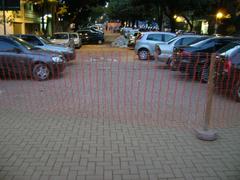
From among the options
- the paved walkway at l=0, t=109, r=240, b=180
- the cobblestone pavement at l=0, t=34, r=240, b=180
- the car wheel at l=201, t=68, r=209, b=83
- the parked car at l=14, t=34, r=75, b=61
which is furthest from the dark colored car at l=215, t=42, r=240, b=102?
the parked car at l=14, t=34, r=75, b=61

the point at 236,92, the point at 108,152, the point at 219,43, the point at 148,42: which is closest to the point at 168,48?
the point at 219,43

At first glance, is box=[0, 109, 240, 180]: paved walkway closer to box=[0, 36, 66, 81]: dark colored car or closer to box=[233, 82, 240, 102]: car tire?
box=[233, 82, 240, 102]: car tire

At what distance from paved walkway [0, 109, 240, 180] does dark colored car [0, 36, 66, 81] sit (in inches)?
208

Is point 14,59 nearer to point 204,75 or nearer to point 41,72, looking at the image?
point 41,72

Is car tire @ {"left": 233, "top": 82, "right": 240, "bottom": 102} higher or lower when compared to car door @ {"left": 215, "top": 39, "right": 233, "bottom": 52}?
lower

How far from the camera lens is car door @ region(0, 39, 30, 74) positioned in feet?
38.7

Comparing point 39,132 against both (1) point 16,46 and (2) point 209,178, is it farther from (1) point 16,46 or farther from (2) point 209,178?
(1) point 16,46

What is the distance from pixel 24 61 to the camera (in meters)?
11.8

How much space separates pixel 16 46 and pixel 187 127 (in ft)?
26.0

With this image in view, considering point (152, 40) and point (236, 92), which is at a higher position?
point (152, 40)

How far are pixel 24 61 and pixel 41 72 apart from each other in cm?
71

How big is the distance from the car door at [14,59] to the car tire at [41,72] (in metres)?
0.36

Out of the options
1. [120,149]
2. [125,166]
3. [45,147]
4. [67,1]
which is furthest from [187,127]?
[67,1]

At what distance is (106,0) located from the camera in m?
38.9
